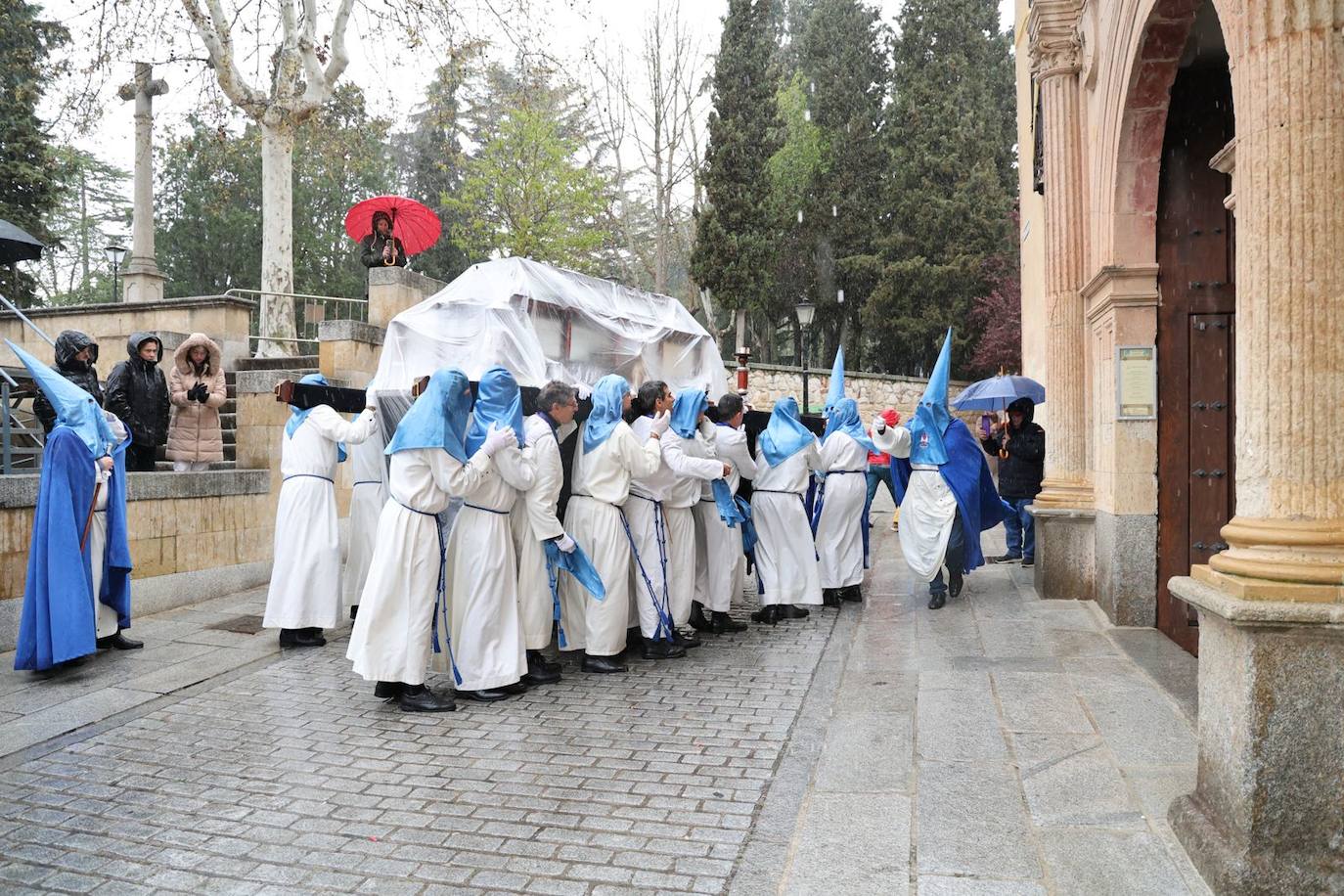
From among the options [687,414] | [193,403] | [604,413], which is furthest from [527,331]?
[193,403]

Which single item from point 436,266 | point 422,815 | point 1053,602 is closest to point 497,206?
point 436,266

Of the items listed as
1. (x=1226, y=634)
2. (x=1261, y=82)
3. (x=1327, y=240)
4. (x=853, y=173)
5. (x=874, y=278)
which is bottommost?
(x=1226, y=634)

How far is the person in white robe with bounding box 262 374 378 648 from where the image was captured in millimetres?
7066

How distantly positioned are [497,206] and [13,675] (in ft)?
85.7

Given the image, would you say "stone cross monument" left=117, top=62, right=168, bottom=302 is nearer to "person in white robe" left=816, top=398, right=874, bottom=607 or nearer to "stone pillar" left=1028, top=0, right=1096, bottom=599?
"person in white robe" left=816, top=398, right=874, bottom=607

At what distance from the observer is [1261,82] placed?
3.48 metres

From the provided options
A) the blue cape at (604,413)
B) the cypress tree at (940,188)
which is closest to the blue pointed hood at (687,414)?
the blue cape at (604,413)

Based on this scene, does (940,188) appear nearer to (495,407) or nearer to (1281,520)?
(495,407)

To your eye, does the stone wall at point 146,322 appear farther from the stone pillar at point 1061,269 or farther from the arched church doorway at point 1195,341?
the arched church doorway at point 1195,341

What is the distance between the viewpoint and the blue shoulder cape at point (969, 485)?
345 inches

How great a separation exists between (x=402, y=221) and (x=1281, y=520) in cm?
1121

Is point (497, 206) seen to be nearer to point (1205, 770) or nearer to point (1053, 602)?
point (1053, 602)

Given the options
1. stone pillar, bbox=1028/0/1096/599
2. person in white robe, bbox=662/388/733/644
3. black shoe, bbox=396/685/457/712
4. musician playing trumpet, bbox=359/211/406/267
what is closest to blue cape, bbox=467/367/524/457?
black shoe, bbox=396/685/457/712

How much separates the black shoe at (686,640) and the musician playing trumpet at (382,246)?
7351mm
